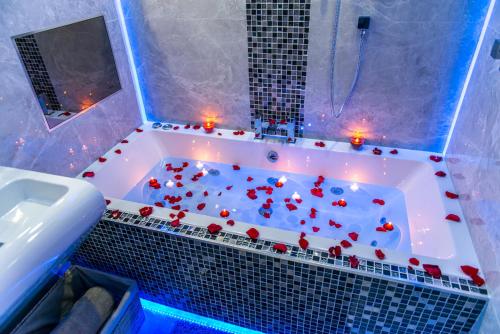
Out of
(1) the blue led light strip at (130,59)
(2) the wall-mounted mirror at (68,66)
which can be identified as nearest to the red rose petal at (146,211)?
(2) the wall-mounted mirror at (68,66)

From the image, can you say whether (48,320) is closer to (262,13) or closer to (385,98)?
(262,13)

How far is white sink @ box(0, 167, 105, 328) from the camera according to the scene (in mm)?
856

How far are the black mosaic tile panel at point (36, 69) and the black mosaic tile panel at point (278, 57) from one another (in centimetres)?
117

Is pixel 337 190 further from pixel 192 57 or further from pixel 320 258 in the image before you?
pixel 192 57

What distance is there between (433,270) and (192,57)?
1.90 m

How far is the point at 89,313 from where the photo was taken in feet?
5.14

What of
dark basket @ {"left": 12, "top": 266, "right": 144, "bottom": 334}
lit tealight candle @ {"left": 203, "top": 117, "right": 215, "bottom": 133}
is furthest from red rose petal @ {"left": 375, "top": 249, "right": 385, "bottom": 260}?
lit tealight candle @ {"left": 203, "top": 117, "right": 215, "bottom": 133}

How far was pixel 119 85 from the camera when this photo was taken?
7.54 ft

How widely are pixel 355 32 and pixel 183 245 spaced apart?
1.53m

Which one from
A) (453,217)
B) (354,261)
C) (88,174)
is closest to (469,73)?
(453,217)

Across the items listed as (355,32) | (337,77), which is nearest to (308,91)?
(337,77)

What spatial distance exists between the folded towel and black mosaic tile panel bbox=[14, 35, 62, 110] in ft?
3.30

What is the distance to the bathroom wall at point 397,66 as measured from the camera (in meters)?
1.78

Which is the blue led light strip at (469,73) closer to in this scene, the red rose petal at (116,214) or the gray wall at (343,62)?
the gray wall at (343,62)
